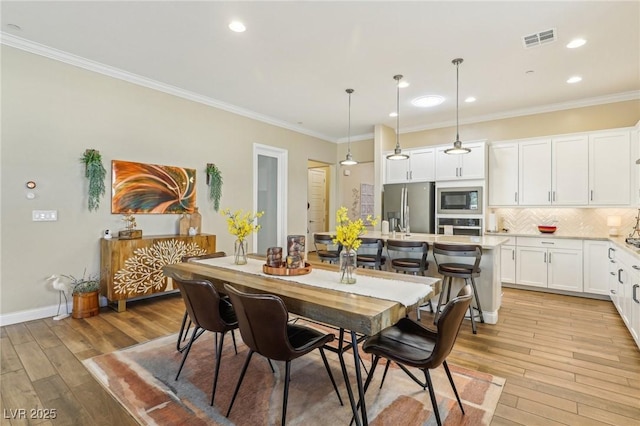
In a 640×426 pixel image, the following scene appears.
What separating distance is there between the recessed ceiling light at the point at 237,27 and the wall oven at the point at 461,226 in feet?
14.0

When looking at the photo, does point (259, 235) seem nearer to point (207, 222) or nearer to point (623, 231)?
point (207, 222)

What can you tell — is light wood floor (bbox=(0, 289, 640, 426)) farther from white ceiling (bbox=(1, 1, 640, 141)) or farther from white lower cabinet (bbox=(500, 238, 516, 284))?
white ceiling (bbox=(1, 1, 640, 141))

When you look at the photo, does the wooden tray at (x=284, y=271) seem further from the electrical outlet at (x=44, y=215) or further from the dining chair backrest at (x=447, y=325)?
the electrical outlet at (x=44, y=215)

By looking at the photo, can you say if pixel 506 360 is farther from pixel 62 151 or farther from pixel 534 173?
pixel 62 151

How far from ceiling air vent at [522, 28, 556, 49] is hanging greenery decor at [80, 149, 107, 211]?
4.84 metres

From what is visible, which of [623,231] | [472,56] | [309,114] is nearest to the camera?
[472,56]

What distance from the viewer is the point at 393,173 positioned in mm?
6211

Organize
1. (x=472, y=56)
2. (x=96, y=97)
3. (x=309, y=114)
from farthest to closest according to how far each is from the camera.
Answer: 1. (x=309, y=114)
2. (x=96, y=97)
3. (x=472, y=56)

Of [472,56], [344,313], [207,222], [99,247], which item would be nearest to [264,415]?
[344,313]

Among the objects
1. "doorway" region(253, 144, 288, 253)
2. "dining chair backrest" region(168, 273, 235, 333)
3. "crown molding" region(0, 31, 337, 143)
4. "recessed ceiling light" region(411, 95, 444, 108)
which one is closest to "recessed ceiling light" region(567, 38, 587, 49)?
"recessed ceiling light" region(411, 95, 444, 108)

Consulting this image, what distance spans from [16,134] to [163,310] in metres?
2.43

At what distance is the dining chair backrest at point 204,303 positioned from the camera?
2.05m

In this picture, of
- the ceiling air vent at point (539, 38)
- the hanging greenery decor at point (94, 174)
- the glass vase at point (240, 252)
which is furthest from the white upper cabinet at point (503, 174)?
the hanging greenery decor at point (94, 174)

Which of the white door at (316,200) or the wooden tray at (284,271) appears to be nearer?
the wooden tray at (284,271)
